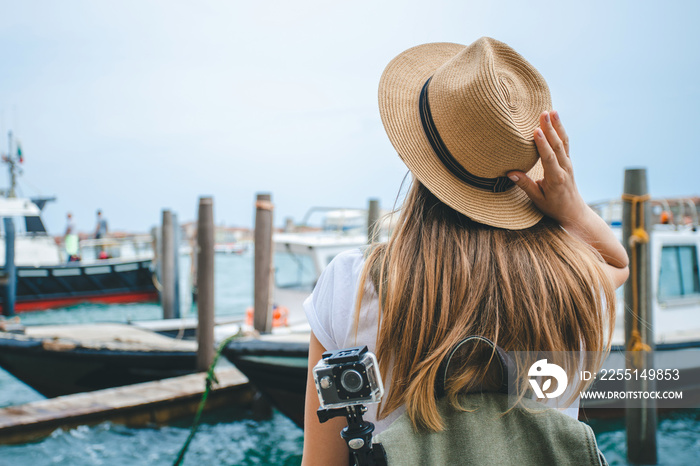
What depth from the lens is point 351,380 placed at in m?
0.80

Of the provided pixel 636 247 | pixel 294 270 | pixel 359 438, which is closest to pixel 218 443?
pixel 294 270

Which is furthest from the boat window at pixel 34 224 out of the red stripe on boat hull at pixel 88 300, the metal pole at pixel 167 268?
the metal pole at pixel 167 268

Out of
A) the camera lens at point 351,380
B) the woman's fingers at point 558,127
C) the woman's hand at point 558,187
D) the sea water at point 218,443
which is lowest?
the sea water at point 218,443

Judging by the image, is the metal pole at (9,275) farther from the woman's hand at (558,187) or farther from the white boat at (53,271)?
the woman's hand at (558,187)

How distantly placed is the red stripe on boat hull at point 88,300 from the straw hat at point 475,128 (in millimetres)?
18439

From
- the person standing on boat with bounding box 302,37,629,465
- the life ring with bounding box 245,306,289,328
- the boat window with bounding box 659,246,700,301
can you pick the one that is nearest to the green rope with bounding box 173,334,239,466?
Answer: the life ring with bounding box 245,306,289,328

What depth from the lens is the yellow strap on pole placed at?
4.06 metres

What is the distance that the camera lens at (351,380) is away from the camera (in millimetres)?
793

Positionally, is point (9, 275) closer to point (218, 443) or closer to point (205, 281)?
point (205, 281)

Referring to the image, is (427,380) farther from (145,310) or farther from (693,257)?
(145,310)

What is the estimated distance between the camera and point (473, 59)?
1.07m

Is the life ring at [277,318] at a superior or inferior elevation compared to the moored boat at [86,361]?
superior

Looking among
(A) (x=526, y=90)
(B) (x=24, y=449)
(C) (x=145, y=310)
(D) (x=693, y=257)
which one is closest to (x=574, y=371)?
(A) (x=526, y=90)

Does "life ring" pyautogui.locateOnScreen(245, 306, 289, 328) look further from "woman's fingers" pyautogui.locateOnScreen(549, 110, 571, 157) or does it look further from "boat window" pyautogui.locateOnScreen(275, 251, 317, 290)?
"woman's fingers" pyautogui.locateOnScreen(549, 110, 571, 157)
